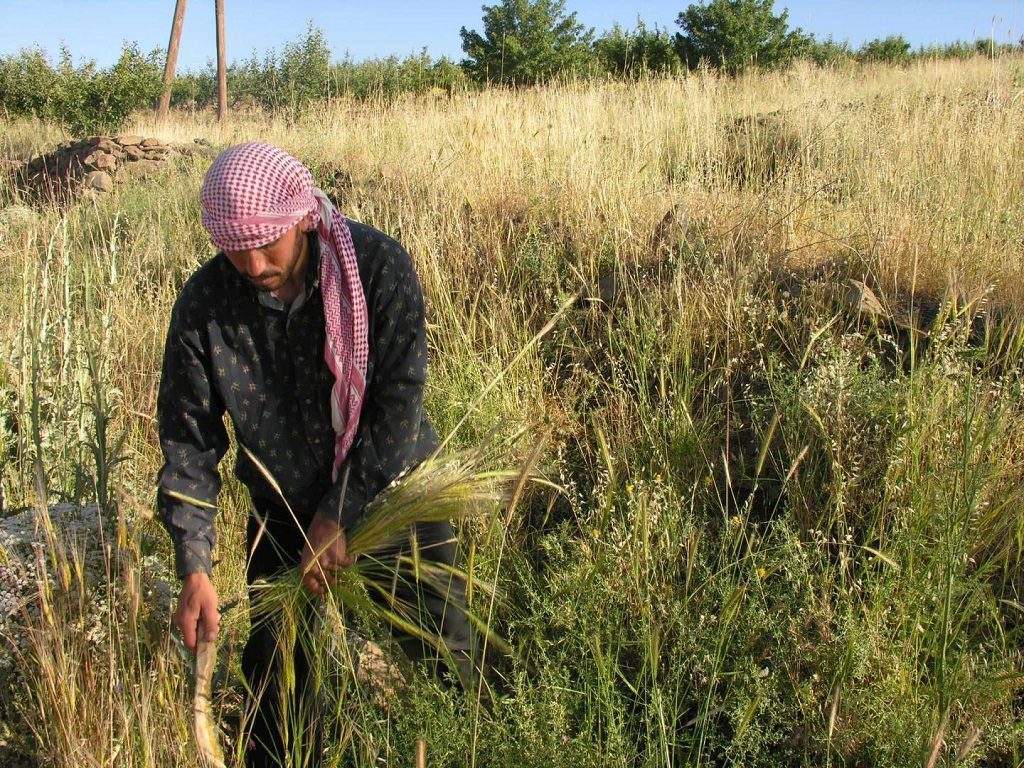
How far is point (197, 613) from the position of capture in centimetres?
188

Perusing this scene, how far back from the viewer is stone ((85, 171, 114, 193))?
31.0 ft

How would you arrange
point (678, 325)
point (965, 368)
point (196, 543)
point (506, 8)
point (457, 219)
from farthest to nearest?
1. point (506, 8)
2. point (457, 219)
3. point (678, 325)
4. point (965, 368)
5. point (196, 543)

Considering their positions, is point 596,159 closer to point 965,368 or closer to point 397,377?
point 965,368

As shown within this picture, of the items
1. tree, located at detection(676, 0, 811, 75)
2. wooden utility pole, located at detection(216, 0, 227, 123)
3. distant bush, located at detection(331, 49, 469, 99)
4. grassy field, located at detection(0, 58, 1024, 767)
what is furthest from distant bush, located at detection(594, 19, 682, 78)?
grassy field, located at detection(0, 58, 1024, 767)

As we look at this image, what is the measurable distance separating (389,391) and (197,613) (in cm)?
70

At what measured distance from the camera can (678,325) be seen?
3.47 meters

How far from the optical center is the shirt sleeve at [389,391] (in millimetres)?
2049

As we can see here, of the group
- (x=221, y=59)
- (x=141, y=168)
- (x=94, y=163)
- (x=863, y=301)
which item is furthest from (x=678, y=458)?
(x=221, y=59)

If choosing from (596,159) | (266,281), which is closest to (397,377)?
(266,281)

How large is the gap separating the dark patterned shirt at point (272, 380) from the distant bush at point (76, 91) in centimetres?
1654

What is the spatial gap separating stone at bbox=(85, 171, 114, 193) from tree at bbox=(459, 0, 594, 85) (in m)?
9.53

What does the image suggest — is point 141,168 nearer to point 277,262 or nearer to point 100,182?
point 100,182

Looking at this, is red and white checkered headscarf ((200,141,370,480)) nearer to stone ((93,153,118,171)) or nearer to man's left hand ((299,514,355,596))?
man's left hand ((299,514,355,596))

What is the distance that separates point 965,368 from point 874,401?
0.33 meters
